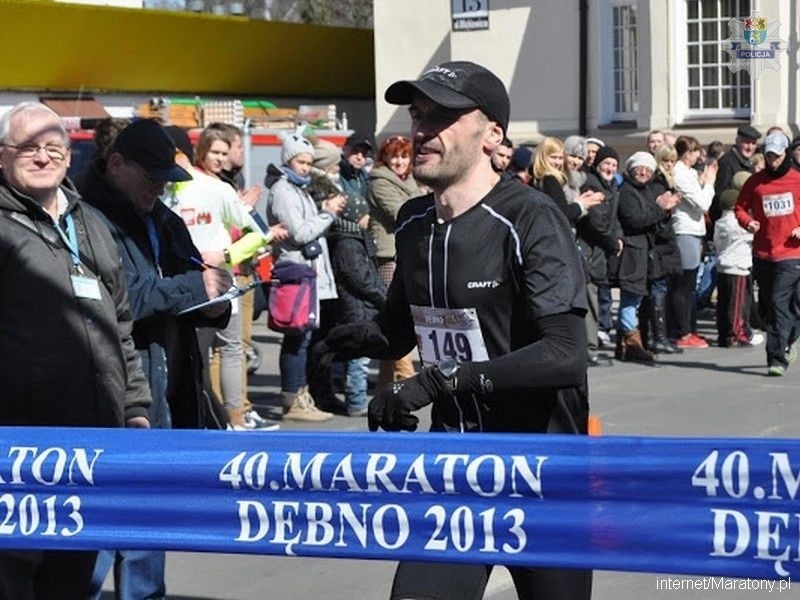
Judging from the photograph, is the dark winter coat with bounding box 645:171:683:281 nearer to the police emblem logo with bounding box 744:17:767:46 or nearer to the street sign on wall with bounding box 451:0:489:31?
the police emblem logo with bounding box 744:17:767:46

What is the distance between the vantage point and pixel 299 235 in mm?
11422

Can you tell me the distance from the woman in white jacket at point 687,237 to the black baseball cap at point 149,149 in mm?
10087

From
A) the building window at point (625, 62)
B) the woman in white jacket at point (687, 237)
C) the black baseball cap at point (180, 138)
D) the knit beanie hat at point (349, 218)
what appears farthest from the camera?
the building window at point (625, 62)

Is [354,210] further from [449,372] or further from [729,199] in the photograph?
[449,372]

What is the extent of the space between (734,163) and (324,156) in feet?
21.7

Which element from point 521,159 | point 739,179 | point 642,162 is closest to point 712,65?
point 739,179

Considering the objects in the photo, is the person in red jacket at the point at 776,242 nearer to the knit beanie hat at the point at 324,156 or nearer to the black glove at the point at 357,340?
the knit beanie hat at the point at 324,156

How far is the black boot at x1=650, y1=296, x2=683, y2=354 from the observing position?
15477 millimetres

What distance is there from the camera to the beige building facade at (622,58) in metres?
26.7

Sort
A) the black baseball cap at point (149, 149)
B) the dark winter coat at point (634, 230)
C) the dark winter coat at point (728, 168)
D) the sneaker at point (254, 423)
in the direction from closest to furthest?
the black baseball cap at point (149, 149) < the sneaker at point (254, 423) < the dark winter coat at point (634, 230) < the dark winter coat at point (728, 168)

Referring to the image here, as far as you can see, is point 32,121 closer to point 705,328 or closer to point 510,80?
point 705,328

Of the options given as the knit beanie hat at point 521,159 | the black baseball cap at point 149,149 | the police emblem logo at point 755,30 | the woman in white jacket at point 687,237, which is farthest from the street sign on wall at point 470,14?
the black baseball cap at point 149,149

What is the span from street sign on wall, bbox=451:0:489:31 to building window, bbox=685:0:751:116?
3.71m

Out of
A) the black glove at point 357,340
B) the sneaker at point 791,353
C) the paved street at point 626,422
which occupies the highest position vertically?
the black glove at point 357,340
